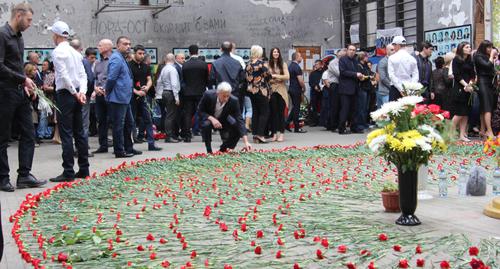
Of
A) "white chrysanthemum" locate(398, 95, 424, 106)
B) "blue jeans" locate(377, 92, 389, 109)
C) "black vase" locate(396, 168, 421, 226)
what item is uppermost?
"white chrysanthemum" locate(398, 95, 424, 106)

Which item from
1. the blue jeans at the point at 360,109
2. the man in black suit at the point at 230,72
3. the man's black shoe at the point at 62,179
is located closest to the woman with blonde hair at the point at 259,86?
the man in black suit at the point at 230,72

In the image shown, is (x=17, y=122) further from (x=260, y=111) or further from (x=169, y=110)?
(x=169, y=110)

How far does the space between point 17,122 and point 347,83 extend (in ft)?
29.2

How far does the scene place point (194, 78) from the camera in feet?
48.8

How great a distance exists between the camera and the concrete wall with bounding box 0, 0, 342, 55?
62.4ft

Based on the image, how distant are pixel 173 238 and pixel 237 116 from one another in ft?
17.8

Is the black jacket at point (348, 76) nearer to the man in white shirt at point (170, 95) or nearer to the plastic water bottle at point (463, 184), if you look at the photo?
the man in white shirt at point (170, 95)

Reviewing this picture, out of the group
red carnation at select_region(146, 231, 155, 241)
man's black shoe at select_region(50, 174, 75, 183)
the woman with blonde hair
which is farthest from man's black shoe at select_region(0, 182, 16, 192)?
the woman with blonde hair

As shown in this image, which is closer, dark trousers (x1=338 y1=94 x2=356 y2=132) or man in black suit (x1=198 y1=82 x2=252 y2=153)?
man in black suit (x1=198 y1=82 x2=252 y2=153)

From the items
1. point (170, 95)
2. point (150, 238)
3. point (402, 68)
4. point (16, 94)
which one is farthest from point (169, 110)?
point (150, 238)

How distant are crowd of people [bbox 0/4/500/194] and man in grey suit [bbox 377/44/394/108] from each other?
0.03m

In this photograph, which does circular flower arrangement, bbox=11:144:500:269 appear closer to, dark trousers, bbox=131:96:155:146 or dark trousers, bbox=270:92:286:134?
dark trousers, bbox=131:96:155:146

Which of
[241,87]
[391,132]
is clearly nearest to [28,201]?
[391,132]

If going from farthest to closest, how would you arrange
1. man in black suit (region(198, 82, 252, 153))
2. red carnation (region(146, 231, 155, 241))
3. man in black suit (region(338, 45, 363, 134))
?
man in black suit (region(338, 45, 363, 134))
man in black suit (region(198, 82, 252, 153))
red carnation (region(146, 231, 155, 241))
